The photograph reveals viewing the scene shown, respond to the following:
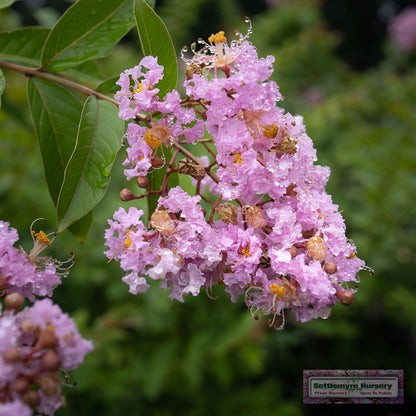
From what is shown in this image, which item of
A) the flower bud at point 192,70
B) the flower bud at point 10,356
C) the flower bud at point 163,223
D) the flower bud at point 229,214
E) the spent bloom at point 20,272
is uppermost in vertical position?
the flower bud at point 192,70

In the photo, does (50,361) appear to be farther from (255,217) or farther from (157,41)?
(157,41)

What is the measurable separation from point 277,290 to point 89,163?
1.33 feet

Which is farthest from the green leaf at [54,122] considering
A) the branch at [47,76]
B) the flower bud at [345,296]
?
the flower bud at [345,296]

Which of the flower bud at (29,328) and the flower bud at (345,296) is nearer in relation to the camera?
the flower bud at (29,328)

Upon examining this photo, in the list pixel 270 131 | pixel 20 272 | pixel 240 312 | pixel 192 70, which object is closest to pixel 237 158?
pixel 270 131

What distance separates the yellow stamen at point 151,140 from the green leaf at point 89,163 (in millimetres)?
67

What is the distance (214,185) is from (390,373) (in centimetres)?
50

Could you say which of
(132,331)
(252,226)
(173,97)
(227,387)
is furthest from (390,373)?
(132,331)

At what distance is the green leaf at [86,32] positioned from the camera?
0.95m

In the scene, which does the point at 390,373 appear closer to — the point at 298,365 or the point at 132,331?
the point at 132,331

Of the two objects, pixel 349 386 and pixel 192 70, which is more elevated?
pixel 192 70

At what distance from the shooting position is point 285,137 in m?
0.77

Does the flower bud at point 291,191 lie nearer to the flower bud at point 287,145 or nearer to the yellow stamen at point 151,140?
the flower bud at point 287,145

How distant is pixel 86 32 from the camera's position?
979 mm
